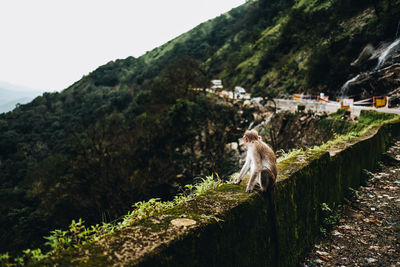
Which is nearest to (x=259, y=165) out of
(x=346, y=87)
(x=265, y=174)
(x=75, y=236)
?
(x=265, y=174)

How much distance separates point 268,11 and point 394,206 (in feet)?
267

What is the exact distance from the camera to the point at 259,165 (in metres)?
3.16

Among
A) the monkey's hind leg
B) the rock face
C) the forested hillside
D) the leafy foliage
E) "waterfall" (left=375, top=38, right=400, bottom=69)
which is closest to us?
the leafy foliage

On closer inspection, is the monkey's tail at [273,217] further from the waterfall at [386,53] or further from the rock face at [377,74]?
the waterfall at [386,53]

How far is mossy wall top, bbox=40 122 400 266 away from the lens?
1.81 m

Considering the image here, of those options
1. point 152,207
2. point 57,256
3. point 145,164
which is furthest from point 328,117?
point 57,256

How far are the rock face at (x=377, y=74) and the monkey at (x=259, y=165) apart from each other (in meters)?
21.1

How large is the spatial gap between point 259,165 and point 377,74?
965 inches

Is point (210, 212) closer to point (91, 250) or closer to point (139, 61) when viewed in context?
point (91, 250)

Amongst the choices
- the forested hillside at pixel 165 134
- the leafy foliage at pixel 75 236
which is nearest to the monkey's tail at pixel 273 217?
the leafy foliage at pixel 75 236

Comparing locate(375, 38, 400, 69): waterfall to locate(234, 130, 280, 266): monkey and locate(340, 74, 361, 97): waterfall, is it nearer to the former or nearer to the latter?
locate(340, 74, 361, 97): waterfall

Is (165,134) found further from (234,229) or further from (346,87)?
(234,229)

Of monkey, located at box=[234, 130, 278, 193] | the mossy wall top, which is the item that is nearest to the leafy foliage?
the mossy wall top

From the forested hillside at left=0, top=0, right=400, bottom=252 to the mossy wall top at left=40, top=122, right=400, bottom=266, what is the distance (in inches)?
309
